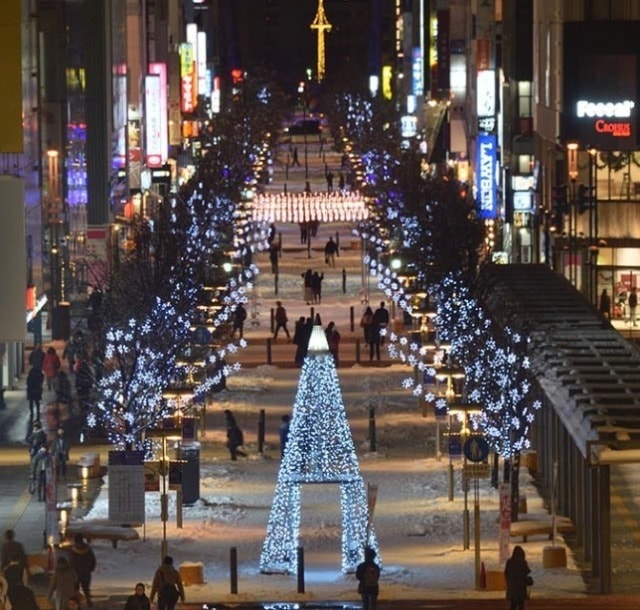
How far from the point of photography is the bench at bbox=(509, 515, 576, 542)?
39969 mm

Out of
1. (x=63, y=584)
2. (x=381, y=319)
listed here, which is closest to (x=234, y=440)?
(x=63, y=584)

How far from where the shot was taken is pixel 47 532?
38000mm

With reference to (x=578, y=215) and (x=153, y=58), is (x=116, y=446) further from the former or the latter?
(x=153, y=58)

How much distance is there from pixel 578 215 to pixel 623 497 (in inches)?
1302

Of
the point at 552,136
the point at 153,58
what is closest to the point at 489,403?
the point at 552,136

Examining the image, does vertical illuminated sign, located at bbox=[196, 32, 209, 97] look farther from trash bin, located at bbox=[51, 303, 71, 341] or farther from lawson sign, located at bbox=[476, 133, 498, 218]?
trash bin, located at bbox=[51, 303, 71, 341]

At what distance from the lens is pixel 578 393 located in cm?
4141

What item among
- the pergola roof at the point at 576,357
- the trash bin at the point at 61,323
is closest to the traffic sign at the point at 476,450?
the pergola roof at the point at 576,357

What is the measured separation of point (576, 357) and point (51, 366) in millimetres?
16382

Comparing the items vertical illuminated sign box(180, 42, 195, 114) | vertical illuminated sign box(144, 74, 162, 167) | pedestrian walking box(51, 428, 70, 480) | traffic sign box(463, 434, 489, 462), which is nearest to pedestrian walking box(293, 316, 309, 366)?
pedestrian walking box(51, 428, 70, 480)

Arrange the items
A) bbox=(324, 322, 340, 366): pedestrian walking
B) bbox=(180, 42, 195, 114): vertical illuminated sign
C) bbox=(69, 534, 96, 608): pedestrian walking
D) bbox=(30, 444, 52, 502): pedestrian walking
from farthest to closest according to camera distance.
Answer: bbox=(180, 42, 195, 114): vertical illuminated sign, bbox=(324, 322, 340, 366): pedestrian walking, bbox=(30, 444, 52, 502): pedestrian walking, bbox=(69, 534, 96, 608): pedestrian walking

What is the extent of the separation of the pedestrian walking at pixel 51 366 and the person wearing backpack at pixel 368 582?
83.8 ft

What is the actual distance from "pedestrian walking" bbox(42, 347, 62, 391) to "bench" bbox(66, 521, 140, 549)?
18.5 m

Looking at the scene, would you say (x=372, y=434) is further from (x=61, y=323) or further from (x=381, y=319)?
(x=61, y=323)
